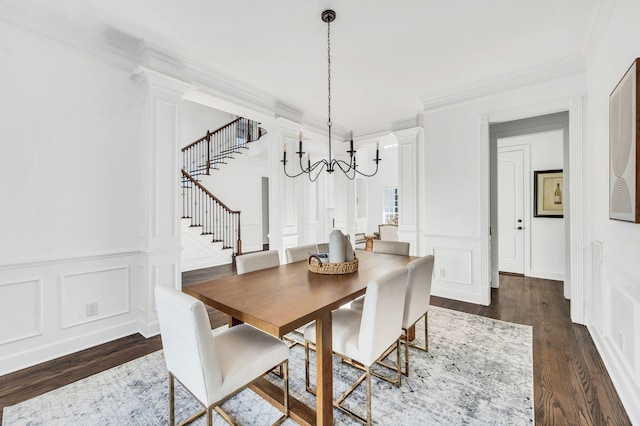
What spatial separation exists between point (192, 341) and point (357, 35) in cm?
258

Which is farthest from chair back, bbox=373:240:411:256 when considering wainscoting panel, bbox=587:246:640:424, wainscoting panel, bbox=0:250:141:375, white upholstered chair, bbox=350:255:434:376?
wainscoting panel, bbox=0:250:141:375

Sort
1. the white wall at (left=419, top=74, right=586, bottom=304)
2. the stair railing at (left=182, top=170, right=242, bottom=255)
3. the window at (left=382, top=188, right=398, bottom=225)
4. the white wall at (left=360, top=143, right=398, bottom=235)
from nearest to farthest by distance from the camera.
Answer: the white wall at (left=419, top=74, right=586, bottom=304) → the stair railing at (left=182, top=170, right=242, bottom=255) → the white wall at (left=360, top=143, right=398, bottom=235) → the window at (left=382, top=188, right=398, bottom=225)

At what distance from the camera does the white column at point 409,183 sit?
4.43 metres

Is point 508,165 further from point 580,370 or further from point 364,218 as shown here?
point 364,218

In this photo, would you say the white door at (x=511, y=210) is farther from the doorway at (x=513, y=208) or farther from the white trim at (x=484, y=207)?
the white trim at (x=484, y=207)

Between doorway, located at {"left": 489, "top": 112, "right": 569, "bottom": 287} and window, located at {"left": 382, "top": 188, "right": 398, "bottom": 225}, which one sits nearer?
doorway, located at {"left": 489, "top": 112, "right": 569, "bottom": 287}

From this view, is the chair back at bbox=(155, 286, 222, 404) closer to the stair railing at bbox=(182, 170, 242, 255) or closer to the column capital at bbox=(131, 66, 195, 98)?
the column capital at bbox=(131, 66, 195, 98)

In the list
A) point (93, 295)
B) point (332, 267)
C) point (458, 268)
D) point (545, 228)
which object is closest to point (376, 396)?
point (332, 267)

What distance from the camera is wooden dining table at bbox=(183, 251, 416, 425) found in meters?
1.38

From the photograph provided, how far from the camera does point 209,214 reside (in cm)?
662

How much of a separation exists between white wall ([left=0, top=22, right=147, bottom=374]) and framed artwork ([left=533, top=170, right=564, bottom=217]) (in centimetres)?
567

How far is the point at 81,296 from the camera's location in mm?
2477

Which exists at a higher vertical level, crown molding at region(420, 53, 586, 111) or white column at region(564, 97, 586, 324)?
crown molding at region(420, 53, 586, 111)

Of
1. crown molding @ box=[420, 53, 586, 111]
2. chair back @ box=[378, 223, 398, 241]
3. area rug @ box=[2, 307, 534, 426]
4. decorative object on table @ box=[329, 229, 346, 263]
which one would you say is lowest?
area rug @ box=[2, 307, 534, 426]
